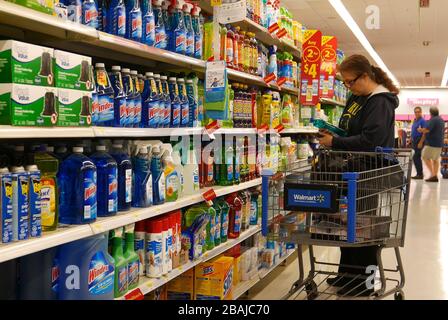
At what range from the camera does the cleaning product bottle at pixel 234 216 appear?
3.75 metres

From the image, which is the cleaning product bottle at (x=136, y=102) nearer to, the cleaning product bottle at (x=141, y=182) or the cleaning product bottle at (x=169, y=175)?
the cleaning product bottle at (x=141, y=182)

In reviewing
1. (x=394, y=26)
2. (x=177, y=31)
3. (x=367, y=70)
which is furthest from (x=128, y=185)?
(x=394, y=26)

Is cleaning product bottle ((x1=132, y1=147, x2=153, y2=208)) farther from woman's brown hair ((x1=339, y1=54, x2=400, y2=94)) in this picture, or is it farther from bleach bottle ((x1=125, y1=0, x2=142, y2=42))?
woman's brown hair ((x1=339, y1=54, x2=400, y2=94))

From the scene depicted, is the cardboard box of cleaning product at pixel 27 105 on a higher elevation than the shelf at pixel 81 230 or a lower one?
higher

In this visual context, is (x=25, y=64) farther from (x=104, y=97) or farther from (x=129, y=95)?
(x=129, y=95)

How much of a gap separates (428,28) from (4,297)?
1165 cm

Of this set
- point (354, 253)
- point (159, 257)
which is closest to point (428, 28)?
point (354, 253)

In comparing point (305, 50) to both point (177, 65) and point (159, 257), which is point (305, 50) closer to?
point (177, 65)

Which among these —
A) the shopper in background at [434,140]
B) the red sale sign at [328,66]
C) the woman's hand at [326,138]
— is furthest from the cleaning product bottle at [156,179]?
the shopper in background at [434,140]

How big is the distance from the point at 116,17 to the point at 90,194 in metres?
0.86

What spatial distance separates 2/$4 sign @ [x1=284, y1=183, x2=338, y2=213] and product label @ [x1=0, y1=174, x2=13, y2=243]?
158 cm

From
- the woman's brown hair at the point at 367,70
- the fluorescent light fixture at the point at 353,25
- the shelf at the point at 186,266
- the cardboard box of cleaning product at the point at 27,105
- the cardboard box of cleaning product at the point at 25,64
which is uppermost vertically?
the fluorescent light fixture at the point at 353,25

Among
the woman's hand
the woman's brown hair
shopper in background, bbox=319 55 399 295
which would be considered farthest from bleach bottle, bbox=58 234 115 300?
the woman's brown hair

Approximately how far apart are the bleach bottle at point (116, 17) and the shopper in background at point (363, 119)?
1956 millimetres
